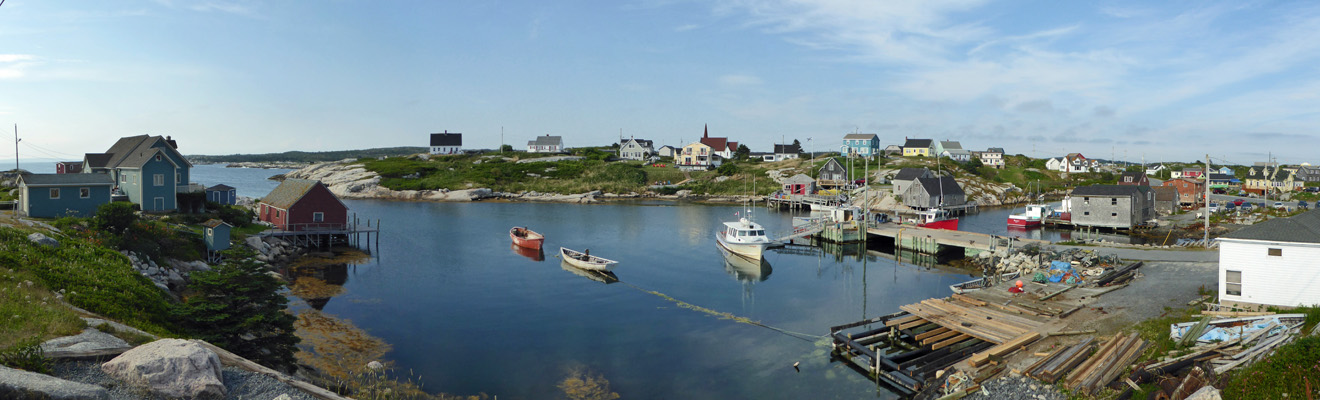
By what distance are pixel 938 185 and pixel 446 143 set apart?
387 ft

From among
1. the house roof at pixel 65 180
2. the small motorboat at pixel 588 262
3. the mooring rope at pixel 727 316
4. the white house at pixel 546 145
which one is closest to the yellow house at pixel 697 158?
the white house at pixel 546 145

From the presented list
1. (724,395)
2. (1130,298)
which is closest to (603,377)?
(724,395)

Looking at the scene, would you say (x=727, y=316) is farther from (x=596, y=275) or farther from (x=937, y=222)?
(x=937, y=222)

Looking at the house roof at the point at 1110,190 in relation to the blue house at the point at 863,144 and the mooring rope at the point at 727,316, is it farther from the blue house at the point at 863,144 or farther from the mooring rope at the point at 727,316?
the blue house at the point at 863,144

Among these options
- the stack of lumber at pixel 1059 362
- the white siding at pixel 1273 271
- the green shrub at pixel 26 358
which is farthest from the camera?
the white siding at pixel 1273 271

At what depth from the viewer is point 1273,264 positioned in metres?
20.4

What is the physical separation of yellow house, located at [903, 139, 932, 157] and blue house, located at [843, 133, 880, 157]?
11.2m

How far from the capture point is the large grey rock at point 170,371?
12.2 meters

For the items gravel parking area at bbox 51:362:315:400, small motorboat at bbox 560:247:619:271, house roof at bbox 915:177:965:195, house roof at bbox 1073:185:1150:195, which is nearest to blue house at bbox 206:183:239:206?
small motorboat at bbox 560:247:619:271

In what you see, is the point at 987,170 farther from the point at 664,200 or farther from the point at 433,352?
the point at 433,352

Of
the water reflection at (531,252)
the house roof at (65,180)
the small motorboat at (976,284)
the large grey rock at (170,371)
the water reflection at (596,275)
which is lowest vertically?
the water reflection at (596,275)

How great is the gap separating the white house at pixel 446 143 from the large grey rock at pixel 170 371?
495 ft

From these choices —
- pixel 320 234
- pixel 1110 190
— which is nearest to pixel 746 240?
pixel 320 234

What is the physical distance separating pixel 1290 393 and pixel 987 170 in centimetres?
11356
